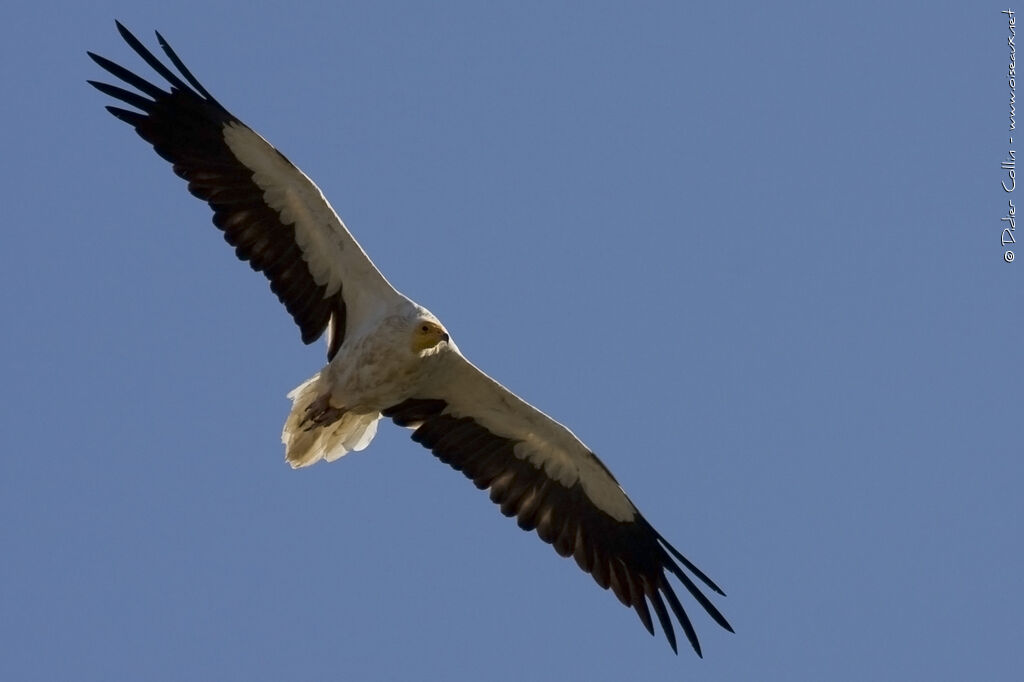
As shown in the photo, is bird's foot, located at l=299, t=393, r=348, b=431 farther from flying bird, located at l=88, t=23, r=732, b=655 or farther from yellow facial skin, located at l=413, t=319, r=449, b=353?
yellow facial skin, located at l=413, t=319, r=449, b=353

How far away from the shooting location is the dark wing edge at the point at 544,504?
1366cm

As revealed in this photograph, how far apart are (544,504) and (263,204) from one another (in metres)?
2.86

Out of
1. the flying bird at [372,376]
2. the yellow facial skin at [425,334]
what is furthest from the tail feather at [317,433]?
the yellow facial skin at [425,334]

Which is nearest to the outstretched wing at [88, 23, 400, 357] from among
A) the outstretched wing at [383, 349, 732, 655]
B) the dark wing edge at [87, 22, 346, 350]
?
the dark wing edge at [87, 22, 346, 350]

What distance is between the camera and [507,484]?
1380 cm

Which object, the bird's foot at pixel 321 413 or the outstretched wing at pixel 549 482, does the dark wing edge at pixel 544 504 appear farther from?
the bird's foot at pixel 321 413

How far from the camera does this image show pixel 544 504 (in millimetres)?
13781

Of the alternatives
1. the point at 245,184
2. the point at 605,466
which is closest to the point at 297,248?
the point at 245,184

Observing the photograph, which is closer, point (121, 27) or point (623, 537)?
point (121, 27)

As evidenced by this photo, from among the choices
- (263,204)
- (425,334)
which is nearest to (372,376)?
(425,334)

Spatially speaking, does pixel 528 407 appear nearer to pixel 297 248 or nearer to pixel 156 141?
pixel 297 248

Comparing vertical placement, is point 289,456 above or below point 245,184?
below

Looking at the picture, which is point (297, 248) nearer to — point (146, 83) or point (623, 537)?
point (146, 83)

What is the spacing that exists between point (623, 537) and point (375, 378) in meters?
2.19
